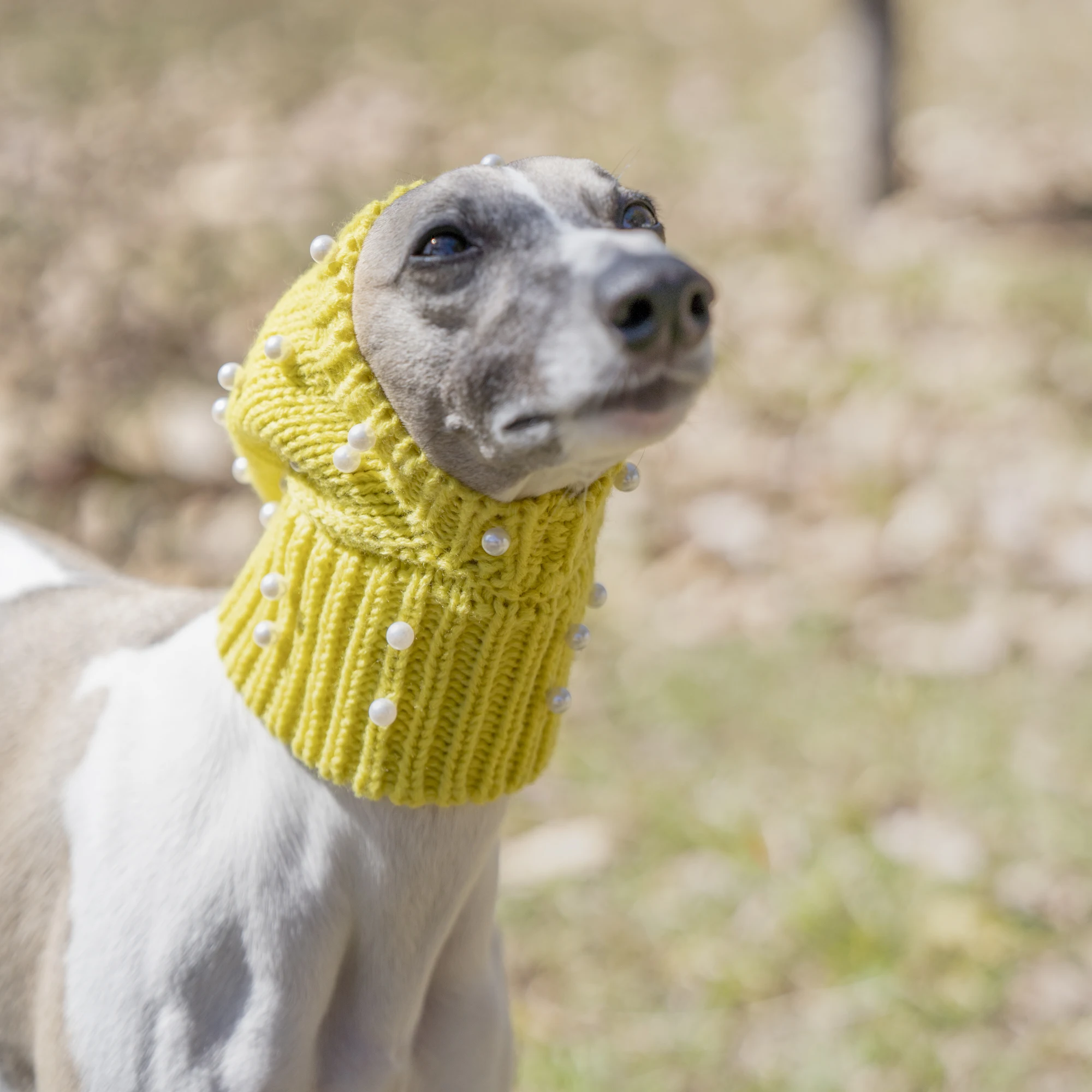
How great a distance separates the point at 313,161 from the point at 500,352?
5072mm

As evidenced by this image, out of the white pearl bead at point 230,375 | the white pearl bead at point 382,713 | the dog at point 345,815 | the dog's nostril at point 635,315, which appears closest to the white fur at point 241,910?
the dog at point 345,815

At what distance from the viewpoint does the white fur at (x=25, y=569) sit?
214cm

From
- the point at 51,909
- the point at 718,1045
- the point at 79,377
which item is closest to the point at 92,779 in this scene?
the point at 51,909

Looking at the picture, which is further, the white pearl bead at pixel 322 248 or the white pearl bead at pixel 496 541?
the white pearl bead at pixel 322 248

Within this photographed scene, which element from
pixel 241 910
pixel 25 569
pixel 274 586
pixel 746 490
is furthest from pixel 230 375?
pixel 746 490

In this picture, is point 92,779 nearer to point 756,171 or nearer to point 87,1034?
point 87,1034

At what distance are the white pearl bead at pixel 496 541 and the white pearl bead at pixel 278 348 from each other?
0.31 meters

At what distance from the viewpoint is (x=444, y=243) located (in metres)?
1.39

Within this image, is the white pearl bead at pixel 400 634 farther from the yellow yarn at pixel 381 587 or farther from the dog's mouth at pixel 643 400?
the dog's mouth at pixel 643 400

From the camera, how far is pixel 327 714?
1504 mm

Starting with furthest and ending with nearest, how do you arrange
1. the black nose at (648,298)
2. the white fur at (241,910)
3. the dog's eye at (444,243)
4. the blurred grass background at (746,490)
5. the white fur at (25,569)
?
the blurred grass background at (746,490), the white fur at (25,569), the white fur at (241,910), the dog's eye at (444,243), the black nose at (648,298)

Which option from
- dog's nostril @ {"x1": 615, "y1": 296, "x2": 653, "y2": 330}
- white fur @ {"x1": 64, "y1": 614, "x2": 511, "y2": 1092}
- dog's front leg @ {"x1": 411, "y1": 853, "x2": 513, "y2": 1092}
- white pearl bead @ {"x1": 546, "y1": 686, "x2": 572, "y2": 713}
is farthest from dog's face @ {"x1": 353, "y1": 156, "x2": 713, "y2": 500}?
dog's front leg @ {"x1": 411, "y1": 853, "x2": 513, "y2": 1092}

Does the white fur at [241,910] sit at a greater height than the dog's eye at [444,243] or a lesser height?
lesser

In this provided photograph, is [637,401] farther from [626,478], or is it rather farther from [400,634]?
[400,634]
